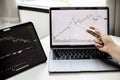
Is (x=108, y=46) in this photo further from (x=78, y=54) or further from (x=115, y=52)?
(x=78, y=54)

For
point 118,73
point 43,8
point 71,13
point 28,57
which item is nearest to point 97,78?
point 118,73

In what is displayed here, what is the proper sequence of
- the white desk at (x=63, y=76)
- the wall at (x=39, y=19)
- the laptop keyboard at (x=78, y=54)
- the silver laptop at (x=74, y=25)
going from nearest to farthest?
1. the white desk at (x=63, y=76)
2. the laptop keyboard at (x=78, y=54)
3. the silver laptop at (x=74, y=25)
4. the wall at (x=39, y=19)

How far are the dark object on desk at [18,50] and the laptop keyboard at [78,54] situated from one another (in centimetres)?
9

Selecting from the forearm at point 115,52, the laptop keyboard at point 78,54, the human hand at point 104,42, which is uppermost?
the human hand at point 104,42

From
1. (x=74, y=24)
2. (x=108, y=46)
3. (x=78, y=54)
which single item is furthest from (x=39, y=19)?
(x=108, y=46)

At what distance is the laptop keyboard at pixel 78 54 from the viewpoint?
1031 mm

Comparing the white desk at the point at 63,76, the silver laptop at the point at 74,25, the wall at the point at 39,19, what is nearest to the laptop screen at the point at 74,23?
the silver laptop at the point at 74,25

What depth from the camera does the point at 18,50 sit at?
970mm

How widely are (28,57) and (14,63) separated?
0.24 ft

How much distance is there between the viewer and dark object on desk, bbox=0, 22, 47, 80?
919 millimetres

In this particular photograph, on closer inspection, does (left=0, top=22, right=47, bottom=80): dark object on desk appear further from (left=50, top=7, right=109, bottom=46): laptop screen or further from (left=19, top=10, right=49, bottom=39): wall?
(left=19, top=10, right=49, bottom=39): wall

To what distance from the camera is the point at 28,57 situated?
0.98 metres

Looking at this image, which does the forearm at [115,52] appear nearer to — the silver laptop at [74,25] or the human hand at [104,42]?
the human hand at [104,42]

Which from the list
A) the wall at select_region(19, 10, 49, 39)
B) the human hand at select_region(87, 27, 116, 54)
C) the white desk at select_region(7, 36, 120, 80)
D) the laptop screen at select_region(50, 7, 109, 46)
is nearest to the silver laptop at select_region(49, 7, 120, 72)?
the laptop screen at select_region(50, 7, 109, 46)
